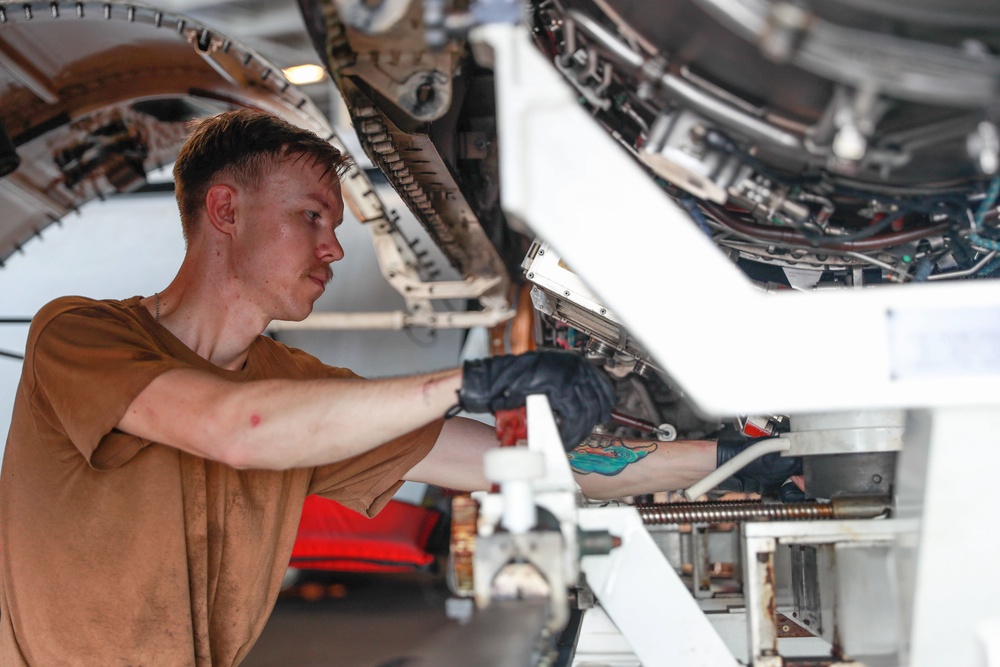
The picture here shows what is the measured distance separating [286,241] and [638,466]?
79cm

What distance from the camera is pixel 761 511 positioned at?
1286 millimetres

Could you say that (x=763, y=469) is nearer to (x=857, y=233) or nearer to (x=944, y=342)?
(x=857, y=233)

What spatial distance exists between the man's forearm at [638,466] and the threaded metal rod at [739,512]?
148mm

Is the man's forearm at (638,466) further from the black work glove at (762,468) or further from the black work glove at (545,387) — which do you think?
the black work glove at (545,387)

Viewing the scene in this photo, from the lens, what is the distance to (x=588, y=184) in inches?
35.7

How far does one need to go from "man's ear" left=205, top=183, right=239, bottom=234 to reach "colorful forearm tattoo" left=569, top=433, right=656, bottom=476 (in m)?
0.79

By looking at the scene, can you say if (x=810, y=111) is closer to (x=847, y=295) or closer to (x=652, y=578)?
(x=847, y=295)

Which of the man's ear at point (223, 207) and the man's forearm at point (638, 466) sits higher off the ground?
the man's ear at point (223, 207)

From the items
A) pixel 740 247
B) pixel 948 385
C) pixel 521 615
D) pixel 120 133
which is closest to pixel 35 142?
pixel 120 133

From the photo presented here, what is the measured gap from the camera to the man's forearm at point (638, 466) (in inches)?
65.2

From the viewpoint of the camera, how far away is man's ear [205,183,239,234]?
167 centimetres

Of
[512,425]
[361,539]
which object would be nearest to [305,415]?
[512,425]

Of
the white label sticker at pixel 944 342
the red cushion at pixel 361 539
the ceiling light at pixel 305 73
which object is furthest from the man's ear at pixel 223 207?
the ceiling light at pixel 305 73

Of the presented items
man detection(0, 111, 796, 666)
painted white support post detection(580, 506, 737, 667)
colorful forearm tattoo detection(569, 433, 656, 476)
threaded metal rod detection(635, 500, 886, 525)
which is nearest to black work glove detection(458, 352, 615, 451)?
man detection(0, 111, 796, 666)
